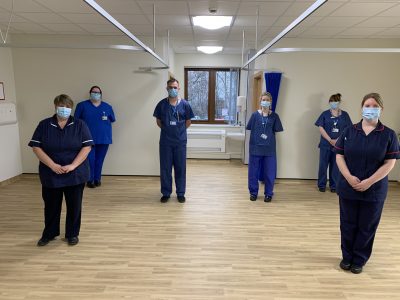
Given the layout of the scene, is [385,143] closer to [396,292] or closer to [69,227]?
[396,292]

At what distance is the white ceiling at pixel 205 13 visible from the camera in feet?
11.2

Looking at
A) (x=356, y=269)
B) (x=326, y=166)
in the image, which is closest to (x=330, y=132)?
(x=326, y=166)

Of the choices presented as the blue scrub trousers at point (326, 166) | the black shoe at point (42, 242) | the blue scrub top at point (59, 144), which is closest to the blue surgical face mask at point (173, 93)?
the blue scrub top at point (59, 144)

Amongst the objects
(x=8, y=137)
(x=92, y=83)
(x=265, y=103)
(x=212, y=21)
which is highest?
(x=212, y=21)

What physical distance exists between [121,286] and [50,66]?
4.20 meters

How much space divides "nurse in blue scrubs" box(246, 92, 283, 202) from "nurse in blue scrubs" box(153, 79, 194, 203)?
0.89 meters

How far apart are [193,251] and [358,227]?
1.39m

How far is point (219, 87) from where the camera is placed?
7914 mm

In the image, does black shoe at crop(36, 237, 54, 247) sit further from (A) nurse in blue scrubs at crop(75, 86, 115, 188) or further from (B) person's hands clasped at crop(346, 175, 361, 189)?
(B) person's hands clasped at crop(346, 175, 361, 189)

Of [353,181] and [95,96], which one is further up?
[95,96]

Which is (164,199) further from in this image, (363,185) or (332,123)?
(332,123)

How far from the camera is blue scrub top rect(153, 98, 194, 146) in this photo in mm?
4113

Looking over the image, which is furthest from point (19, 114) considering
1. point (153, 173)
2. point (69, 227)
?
point (69, 227)

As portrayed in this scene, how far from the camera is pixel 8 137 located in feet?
16.8
